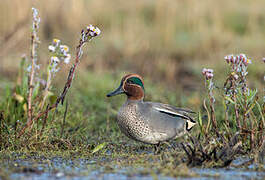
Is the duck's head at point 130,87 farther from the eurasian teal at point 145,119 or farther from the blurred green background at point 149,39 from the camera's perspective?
the blurred green background at point 149,39

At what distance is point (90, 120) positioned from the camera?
6.30 metres

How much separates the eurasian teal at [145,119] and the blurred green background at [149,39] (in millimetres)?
3308

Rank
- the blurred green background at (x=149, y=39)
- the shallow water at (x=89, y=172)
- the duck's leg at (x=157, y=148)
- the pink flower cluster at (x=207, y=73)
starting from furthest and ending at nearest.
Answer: the blurred green background at (x=149, y=39), the duck's leg at (x=157, y=148), the pink flower cluster at (x=207, y=73), the shallow water at (x=89, y=172)

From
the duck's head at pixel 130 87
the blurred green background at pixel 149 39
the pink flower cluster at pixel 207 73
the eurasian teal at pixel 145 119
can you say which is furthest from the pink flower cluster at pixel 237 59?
the blurred green background at pixel 149 39

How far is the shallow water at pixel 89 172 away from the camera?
352 cm

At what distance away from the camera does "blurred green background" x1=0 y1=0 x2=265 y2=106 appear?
915 cm

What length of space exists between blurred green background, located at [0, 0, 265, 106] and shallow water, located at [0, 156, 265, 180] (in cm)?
429

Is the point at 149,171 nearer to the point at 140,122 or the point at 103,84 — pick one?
the point at 140,122

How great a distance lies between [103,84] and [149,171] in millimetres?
4105

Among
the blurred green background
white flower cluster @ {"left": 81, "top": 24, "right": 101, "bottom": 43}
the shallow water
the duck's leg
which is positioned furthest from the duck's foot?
the blurred green background

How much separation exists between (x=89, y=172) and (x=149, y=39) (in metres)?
7.39

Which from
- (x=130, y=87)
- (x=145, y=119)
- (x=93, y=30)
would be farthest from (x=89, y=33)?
(x=145, y=119)

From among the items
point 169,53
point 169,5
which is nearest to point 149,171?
point 169,53

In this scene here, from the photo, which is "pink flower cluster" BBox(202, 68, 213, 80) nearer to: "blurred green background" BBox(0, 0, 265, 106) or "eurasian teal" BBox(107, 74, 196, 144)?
"eurasian teal" BBox(107, 74, 196, 144)
